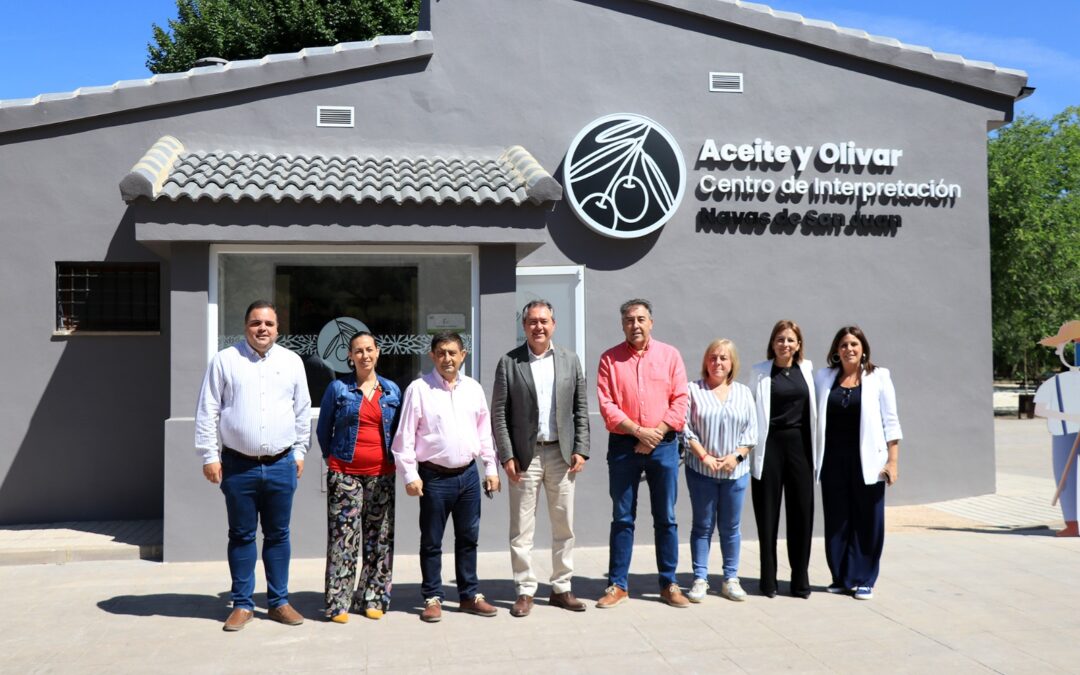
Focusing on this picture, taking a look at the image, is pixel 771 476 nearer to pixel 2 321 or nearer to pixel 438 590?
pixel 438 590

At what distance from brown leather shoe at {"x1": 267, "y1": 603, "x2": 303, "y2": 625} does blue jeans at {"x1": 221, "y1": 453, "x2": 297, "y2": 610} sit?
4cm

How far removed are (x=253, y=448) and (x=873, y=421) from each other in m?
4.05

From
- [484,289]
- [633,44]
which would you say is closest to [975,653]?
[484,289]

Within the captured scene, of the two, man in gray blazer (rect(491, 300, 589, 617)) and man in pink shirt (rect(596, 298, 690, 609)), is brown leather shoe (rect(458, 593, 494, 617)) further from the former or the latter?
man in pink shirt (rect(596, 298, 690, 609))

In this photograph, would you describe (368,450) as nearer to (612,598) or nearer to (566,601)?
(566,601)

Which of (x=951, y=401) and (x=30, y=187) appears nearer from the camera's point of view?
(x=30, y=187)

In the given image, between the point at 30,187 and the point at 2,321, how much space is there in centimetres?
128

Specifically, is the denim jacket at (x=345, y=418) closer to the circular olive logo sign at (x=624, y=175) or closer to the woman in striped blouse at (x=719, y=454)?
the woman in striped blouse at (x=719, y=454)

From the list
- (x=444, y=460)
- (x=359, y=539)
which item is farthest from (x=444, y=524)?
(x=359, y=539)

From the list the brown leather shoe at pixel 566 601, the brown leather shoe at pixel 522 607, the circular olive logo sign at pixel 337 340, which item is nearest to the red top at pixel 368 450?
the brown leather shoe at pixel 522 607

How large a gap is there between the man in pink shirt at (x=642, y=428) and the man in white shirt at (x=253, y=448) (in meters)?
1.99

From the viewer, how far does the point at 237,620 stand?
19.1ft

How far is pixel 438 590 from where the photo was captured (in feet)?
20.0

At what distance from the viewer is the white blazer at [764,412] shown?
657 cm
